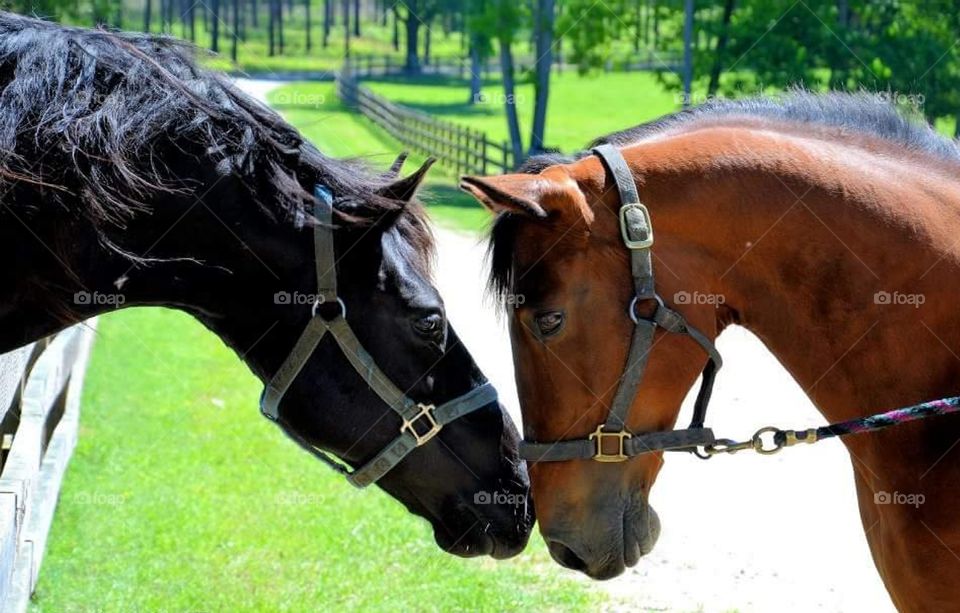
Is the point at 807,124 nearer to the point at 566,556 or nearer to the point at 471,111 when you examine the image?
the point at 566,556

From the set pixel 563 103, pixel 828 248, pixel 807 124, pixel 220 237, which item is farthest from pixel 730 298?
pixel 563 103

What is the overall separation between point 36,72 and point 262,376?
42.9 inches

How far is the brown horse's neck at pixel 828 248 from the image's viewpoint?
133 inches

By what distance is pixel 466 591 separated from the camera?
20.9 feet

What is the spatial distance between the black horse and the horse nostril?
253 millimetres

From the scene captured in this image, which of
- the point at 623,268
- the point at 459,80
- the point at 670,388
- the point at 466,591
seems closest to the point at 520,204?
the point at 623,268

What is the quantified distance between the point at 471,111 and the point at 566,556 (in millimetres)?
→ 55699

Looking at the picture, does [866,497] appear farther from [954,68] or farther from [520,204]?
[954,68]

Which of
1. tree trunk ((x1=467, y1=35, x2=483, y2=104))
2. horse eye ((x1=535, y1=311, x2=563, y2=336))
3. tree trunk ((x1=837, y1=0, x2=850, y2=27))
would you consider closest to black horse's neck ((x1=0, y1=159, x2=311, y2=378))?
horse eye ((x1=535, y1=311, x2=563, y2=336))

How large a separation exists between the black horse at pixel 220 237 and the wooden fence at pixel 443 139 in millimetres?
22282

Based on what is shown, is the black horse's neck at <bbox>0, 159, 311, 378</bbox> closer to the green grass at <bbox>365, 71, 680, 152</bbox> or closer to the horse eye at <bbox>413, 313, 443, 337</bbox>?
the horse eye at <bbox>413, 313, 443, 337</bbox>

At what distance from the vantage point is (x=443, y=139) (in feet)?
112

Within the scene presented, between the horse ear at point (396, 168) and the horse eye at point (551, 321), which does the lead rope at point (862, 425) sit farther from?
the horse ear at point (396, 168)

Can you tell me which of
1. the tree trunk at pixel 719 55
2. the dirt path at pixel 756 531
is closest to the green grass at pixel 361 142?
the dirt path at pixel 756 531
